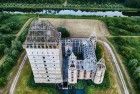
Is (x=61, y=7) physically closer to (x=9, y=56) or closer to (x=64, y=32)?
(x=64, y=32)

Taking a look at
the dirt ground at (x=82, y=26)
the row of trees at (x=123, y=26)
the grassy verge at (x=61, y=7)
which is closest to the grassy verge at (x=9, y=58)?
the dirt ground at (x=82, y=26)

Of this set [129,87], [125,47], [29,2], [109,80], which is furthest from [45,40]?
[29,2]

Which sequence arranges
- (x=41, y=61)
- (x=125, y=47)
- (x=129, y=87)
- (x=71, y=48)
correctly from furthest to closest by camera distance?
(x=125, y=47)
(x=71, y=48)
(x=129, y=87)
(x=41, y=61)

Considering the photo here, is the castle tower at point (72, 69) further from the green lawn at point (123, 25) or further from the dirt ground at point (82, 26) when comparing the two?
the green lawn at point (123, 25)

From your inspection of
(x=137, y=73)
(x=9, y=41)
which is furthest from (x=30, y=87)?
(x=137, y=73)

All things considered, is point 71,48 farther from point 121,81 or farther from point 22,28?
point 22,28

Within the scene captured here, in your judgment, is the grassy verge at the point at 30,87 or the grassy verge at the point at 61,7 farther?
the grassy verge at the point at 61,7
